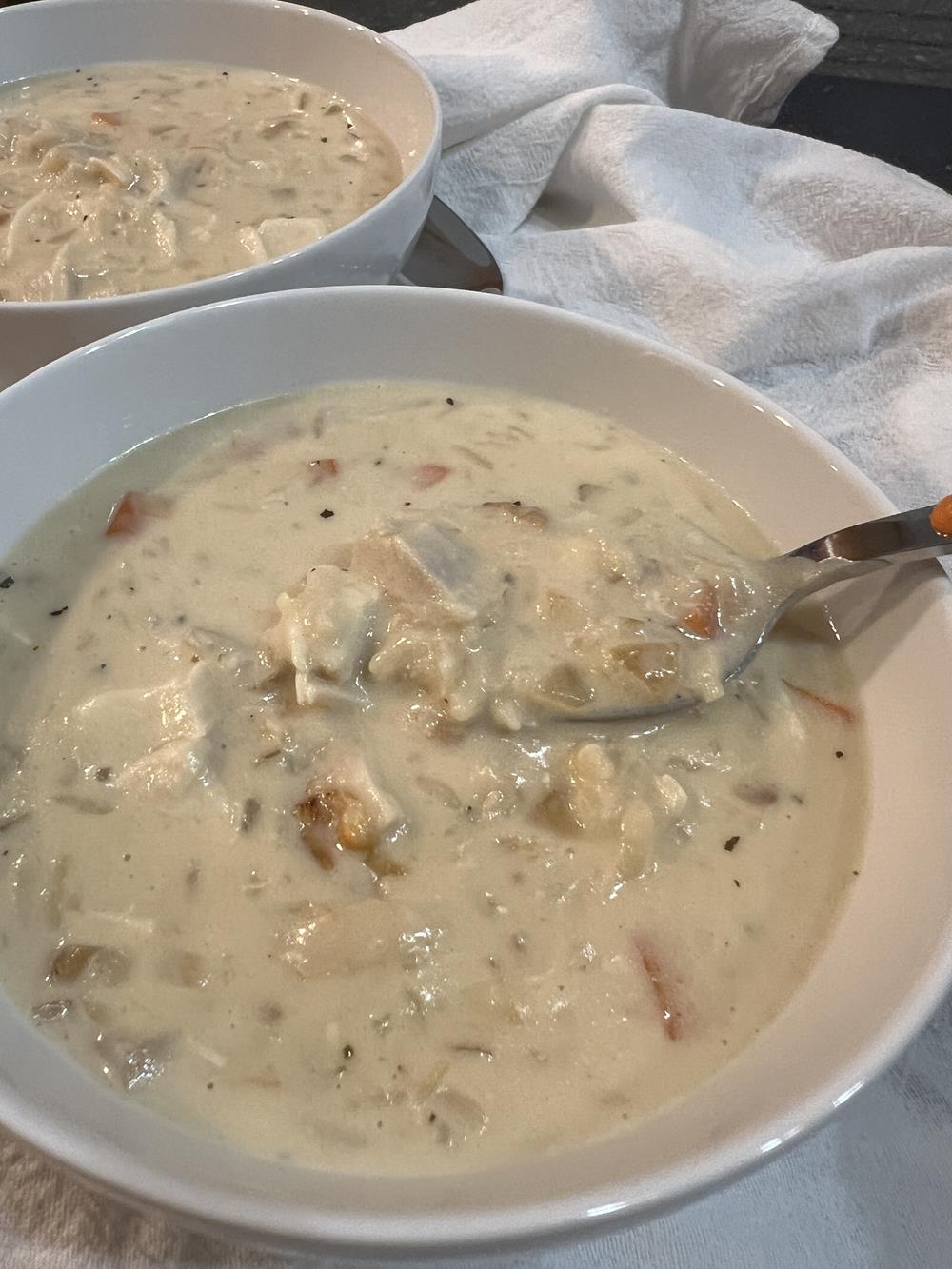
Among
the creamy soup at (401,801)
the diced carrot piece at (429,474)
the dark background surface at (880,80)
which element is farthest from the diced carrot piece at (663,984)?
the dark background surface at (880,80)

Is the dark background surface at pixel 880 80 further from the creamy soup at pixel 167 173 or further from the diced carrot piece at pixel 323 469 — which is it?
the diced carrot piece at pixel 323 469

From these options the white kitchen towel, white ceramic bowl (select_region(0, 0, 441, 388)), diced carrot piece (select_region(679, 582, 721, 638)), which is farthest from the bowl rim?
diced carrot piece (select_region(679, 582, 721, 638))

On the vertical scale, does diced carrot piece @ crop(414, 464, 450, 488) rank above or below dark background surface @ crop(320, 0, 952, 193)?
below

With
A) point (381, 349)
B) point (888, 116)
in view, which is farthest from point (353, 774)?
point (888, 116)

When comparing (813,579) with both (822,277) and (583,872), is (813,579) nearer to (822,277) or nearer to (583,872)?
(583,872)

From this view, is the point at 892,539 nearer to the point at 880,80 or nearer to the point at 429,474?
the point at 429,474

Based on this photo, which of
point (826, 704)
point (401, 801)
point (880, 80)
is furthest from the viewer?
point (880, 80)

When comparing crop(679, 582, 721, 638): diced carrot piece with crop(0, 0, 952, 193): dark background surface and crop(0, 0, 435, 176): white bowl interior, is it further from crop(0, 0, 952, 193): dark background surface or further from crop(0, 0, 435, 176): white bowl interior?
crop(0, 0, 952, 193): dark background surface

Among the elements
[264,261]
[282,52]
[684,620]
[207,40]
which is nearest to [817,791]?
[684,620]
